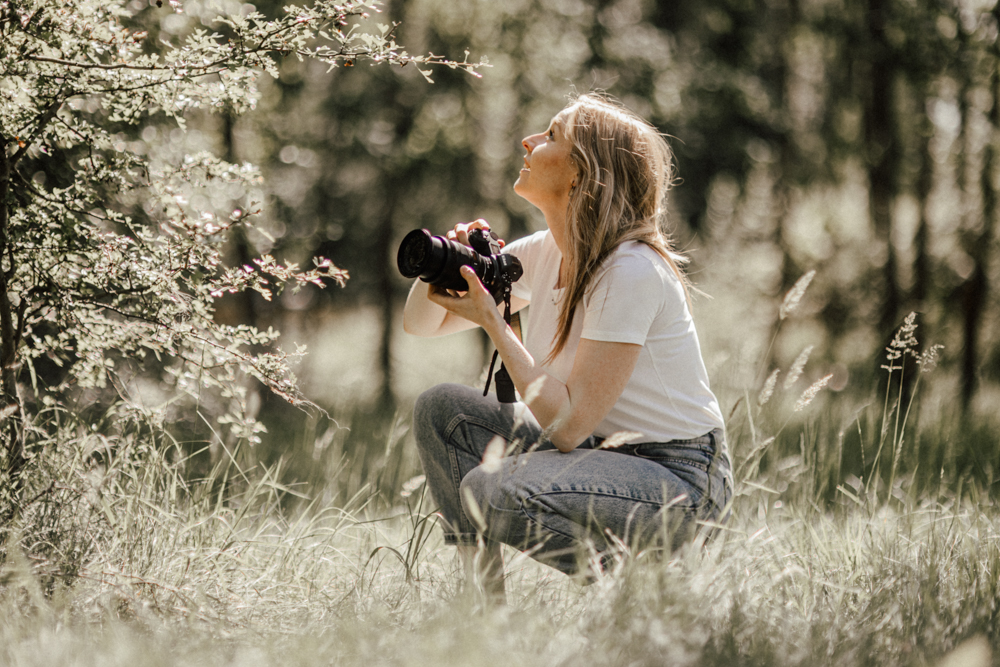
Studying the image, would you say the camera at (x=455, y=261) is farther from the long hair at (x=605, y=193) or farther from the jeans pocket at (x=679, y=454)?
the jeans pocket at (x=679, y=454)

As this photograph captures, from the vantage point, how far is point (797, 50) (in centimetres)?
696

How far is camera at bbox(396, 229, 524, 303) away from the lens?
78.4 inches

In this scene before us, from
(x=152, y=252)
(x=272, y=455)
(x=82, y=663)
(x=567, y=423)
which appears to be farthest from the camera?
(x=272, y=455)

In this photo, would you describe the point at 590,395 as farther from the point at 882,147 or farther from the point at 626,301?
the point at 882,147

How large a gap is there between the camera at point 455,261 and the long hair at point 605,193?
181 millimetres

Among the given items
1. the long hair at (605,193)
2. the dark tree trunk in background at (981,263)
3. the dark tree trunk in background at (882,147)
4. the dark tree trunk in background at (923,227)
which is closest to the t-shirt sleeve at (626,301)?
the long hair at (605,193)

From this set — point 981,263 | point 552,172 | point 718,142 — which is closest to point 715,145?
point 718,142

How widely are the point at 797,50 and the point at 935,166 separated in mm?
1799

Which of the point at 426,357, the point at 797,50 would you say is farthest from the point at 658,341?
the point at 426,357

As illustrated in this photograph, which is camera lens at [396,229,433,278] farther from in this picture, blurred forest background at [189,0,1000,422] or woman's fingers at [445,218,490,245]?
blurred forest background at [189,0,1000,422]

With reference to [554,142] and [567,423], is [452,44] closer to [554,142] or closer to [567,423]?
[554,142]

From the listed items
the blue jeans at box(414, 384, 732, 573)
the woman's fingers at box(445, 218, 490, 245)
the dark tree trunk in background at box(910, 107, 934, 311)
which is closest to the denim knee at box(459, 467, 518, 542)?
the blue jeans at box(414, 384, 732, 573)

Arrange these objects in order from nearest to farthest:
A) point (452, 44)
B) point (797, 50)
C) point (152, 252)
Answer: point (152, 252) < point (452, 44) < point (797, 50)

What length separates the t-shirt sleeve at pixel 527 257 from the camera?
2.53 meters
